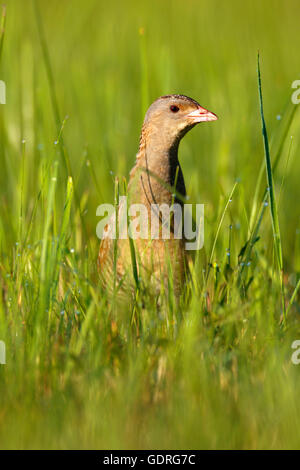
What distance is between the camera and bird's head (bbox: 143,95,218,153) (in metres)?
3.52

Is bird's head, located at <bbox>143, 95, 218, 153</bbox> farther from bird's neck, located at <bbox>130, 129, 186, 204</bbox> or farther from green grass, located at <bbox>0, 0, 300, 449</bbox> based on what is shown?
green grass, located at <bbox>0, 0, 300, 449</bbox>

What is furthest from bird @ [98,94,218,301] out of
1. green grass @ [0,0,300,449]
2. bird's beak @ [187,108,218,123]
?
green grass @ [0,0,300,449]

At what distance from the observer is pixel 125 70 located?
23.3ft

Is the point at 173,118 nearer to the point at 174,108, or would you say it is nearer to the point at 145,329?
the point at 174,108

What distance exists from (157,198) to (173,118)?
1.34 feet

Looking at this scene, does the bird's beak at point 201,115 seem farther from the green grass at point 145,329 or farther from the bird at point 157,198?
the green grass at point 145,329

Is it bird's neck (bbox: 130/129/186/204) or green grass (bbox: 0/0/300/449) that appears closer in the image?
green grass (bbox: 0/0/300/449)

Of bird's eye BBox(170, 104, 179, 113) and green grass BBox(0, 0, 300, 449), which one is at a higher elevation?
bird's eye BBox(170, 104, 179, 113)

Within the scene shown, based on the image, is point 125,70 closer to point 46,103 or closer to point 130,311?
point 46,103

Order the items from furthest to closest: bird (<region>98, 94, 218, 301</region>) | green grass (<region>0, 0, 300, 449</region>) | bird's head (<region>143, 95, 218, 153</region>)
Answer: bird's head (<region>143, 95, 218, 153</region>) < bird (<region>98, 94, 218, 301</region>) < green grass (<region>0, 0, 300, 449</region>)

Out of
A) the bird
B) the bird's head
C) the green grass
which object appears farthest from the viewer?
the bird's head

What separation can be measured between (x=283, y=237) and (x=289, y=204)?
549 mm

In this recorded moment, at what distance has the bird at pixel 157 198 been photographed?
3.36 m
